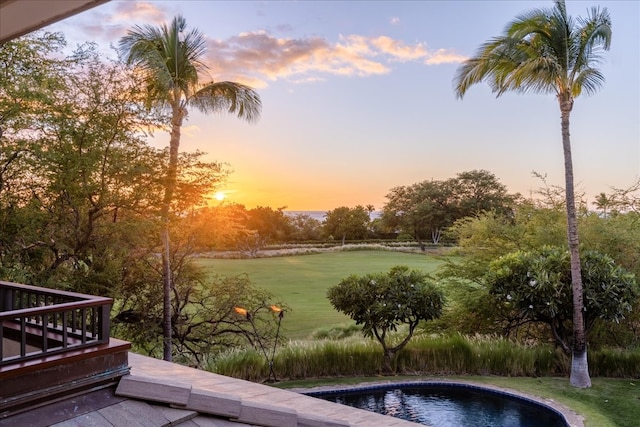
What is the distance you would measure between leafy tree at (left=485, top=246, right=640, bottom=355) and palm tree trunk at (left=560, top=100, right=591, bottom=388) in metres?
0.32

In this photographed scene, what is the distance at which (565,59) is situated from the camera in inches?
248

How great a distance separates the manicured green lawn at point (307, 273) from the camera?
11791 mm

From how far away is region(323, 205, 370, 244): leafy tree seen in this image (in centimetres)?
2283

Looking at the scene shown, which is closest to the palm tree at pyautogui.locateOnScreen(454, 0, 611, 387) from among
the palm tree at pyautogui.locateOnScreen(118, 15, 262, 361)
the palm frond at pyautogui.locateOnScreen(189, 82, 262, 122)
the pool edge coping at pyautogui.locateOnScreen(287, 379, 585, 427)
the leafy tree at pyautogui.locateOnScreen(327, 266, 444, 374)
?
the pool edge coping at pyautogui.locateOnScreen(287, 379, 585, 427)

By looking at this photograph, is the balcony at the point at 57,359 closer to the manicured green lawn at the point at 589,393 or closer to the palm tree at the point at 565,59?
the manicured green lawn at the point at 589,393

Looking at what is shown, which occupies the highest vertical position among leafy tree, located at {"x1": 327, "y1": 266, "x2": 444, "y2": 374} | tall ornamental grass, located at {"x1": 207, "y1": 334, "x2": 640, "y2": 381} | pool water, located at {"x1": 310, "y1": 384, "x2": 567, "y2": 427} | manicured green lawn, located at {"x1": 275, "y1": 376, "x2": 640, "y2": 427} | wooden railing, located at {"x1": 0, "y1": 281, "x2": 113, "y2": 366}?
wooden railing, located at {"x1": 0, "y1": 281, "x2": 113, "y2": 366}

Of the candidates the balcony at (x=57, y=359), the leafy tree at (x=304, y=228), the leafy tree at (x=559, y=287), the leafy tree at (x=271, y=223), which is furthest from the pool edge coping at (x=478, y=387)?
the leafy tree at (x=304, y=228)

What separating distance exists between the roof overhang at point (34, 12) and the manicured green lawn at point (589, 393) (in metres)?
5.67

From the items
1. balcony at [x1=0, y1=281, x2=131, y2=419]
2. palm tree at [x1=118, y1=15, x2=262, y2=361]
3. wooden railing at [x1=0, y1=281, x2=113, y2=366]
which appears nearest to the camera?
balcony at [x1=0, y1=281, x2=131, y2=419]

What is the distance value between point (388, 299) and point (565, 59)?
4.16m

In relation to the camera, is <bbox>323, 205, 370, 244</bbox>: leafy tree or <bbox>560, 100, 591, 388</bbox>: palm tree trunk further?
<bbox>323, 205, 370, 244</bbox>: leafy tree

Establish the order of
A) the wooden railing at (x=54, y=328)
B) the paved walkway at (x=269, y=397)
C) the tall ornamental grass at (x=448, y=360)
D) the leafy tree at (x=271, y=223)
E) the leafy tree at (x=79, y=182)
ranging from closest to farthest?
the wooden railing at (x=54, y=328)
the paved walkway at (x=269, y=397)
the leafy tree at (x=79, y=182)
the tall ornamental grass at (x=448, y=360)
the leafy tree at (x=271, y=223)

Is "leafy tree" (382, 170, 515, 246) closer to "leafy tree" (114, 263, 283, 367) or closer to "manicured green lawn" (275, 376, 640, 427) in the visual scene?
"leafy tree" (114, 263, 283, 367)

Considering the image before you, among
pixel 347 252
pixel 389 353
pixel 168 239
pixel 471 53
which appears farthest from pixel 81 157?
pixel 347 252
